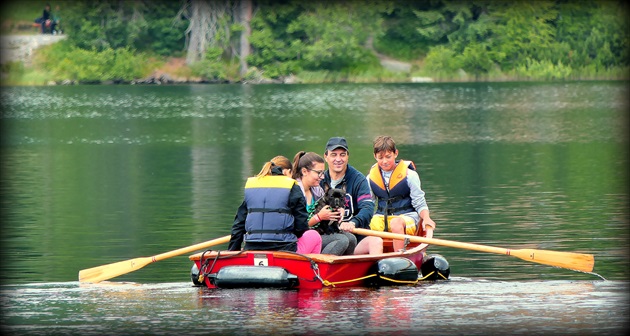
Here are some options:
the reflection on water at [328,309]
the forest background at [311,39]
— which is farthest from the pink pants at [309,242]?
the forest background at [311,39]

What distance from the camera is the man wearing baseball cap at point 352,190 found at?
14820 mm

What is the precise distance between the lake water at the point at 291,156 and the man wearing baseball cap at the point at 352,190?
0.88m

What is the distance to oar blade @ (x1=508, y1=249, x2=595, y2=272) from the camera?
48.7ft

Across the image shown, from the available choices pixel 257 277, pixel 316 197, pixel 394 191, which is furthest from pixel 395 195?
pixel 257 277

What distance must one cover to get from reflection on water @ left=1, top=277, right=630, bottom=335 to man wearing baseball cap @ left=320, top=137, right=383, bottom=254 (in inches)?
32.7

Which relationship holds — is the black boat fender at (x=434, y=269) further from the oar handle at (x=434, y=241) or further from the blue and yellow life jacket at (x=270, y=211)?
the blue and yellow life jacket at (x=270, y=211)

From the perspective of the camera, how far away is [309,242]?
558 inches

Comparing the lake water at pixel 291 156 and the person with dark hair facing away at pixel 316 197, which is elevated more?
the person with dark hair facing away at pixel 316 197

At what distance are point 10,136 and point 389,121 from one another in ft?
41.1

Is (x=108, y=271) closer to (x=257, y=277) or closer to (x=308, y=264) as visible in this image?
(x=257, y=277)

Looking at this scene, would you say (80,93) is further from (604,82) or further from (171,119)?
(604,82)

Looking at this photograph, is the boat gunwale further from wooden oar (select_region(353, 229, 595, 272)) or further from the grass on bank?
the grass on bank

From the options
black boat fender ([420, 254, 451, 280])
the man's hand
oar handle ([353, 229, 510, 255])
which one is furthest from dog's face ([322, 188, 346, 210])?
black boat fender ([420, 254, 451, 280])

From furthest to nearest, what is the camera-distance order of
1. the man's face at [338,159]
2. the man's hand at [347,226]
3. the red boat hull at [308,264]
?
the man's face at [338,159] → the man's hand at [347,226] → the red boat hull at [308,264]
